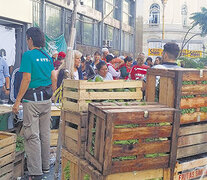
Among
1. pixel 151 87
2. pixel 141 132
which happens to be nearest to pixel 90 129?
pixel 141 132

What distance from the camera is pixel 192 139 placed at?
4078 millimetres

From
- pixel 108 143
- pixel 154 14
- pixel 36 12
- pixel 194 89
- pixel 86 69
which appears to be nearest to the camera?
pixel 108 143

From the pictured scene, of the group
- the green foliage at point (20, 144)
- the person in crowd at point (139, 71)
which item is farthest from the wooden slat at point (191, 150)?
the person in crowd at point (139, 71)

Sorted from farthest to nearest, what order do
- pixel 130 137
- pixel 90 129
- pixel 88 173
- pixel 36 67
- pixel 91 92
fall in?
1. pixel 36 67
2. pixel 91 92
3. pixel 90 129
4. pixel 88 173
5. pixel 130 137

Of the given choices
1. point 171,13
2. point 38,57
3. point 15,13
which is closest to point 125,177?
point 38,57

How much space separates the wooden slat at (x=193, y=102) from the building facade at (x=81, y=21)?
7.71 meters

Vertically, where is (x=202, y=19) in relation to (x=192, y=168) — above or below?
above

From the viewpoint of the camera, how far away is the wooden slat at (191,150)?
3.94 meters

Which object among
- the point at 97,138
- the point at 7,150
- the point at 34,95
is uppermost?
the point at 34,95

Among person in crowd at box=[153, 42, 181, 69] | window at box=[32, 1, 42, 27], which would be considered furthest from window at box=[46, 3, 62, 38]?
person in crowd at box=[153, 42, 181, 69]

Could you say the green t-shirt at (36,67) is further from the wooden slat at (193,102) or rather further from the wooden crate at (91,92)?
the wooden slat at (193,102)

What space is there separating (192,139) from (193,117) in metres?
0.26

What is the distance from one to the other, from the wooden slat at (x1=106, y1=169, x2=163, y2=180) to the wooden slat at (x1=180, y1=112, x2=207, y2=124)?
66 cm

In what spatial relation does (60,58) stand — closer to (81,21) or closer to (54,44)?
(54,44)
